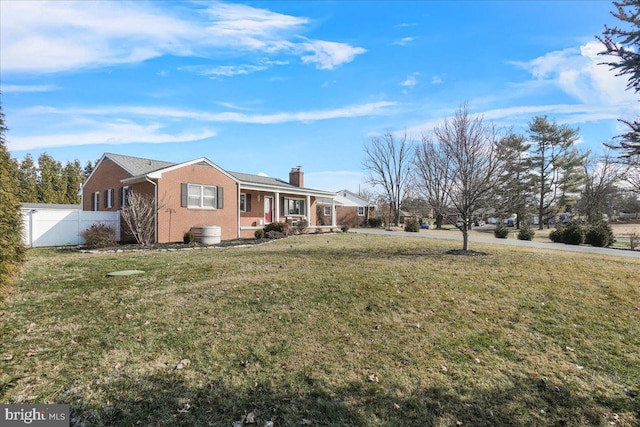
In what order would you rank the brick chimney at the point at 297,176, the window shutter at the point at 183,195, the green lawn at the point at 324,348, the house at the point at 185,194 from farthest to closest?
the brick chimney at the point at 297,176 < the window shutter at the point at 183,195 < the house at the point at 185,194 < the green lawn at the point at 324,348

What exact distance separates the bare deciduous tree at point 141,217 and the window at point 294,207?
35.3 feet

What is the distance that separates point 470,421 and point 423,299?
305cm

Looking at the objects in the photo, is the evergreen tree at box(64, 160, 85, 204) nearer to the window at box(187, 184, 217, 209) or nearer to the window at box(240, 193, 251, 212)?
the window at box(240, 193, 251, 212)

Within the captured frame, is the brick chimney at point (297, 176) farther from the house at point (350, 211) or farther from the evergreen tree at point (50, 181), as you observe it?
the evergreen tree at point (50, 181)

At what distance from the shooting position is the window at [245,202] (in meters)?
20.9

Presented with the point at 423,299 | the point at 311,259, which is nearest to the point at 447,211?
the point at 311,259

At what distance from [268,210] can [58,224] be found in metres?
12.0

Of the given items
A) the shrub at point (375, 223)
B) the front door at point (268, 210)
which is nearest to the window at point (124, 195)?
the front door at point (268, 210)

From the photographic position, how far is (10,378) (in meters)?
3.37

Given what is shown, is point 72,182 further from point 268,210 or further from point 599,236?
point 599,236

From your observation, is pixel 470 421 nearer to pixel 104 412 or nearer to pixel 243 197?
pixel 104 412

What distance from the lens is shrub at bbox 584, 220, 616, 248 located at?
18.9m

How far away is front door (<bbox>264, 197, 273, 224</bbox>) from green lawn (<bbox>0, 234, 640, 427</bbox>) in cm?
1498

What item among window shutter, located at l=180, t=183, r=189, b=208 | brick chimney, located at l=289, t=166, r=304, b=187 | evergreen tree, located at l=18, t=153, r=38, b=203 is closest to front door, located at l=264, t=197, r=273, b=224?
brick chimney, located at l=289, t=166, r=304, b=187
